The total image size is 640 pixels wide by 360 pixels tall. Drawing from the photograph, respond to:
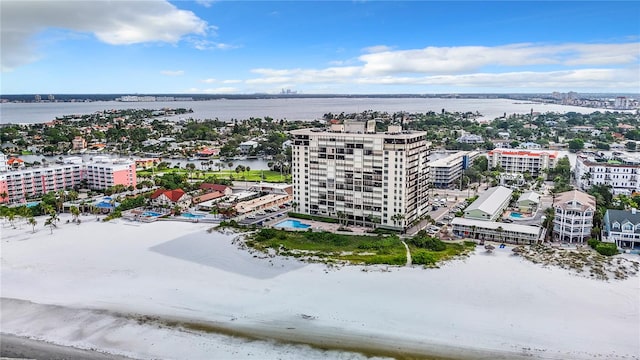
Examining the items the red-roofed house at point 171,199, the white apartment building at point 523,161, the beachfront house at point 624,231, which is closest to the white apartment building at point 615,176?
the white apartment building at point 523,161

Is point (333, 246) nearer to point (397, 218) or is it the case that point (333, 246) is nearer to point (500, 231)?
point (397, 218)

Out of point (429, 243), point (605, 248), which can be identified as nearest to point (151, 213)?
point (429, 243)

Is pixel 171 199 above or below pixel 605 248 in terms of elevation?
above

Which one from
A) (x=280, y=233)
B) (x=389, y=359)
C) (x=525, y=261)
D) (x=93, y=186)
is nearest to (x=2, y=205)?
(x=93, y=186)

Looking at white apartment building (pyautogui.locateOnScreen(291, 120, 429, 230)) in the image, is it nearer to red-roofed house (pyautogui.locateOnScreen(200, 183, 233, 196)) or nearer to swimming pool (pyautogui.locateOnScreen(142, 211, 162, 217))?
red-roofed house (pyautogui.locateOnScreen(200, 183, 233, 196))

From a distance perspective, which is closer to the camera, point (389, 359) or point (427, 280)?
point (389, 359)

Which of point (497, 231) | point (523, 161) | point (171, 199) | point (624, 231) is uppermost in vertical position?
point (523, 161)

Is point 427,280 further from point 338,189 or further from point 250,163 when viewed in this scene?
point 250,163
